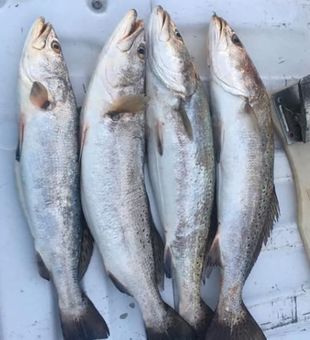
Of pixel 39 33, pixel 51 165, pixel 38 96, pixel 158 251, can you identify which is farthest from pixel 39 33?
pixel 158 251

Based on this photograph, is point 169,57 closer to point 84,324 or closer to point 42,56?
point 42,56

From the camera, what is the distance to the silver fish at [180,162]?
165 cm

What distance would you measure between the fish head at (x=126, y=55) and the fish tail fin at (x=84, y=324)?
0.50m

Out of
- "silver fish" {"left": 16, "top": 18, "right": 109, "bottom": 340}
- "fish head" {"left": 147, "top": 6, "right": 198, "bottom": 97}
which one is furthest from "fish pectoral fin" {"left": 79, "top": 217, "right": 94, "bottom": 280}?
"fish head" {"left": 147, "top": 6, "right": 198, "bottom": 97}

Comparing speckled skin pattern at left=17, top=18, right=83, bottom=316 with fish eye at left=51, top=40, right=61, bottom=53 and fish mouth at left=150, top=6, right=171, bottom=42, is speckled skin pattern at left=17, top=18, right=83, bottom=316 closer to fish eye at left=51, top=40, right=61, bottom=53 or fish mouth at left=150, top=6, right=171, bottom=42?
fish eye at left=51, top=40, right=61, bottom=53

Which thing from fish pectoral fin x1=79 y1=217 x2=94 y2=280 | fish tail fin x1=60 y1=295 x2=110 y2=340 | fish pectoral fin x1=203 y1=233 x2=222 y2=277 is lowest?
fish tail fin x1=60 y1=295 x2=110 y2=340

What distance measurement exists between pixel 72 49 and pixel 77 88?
10 cm

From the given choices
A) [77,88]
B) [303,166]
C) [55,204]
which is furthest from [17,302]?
Answer: [303,166]

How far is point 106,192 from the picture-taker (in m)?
1.57

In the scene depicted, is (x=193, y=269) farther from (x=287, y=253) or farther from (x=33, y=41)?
(x=33, y=41)

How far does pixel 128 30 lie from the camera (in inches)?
64.4

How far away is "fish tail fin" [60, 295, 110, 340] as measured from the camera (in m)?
1.56

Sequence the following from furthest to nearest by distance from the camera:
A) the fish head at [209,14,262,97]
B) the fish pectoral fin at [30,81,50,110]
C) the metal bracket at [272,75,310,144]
Answer: 1. the metal bracket at [272,75,310,144]
2. the fish head at [209,14,262,97]
3. the fish pectoral fin at [30,81,50,110]

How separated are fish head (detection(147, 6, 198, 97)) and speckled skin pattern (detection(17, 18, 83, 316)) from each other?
230mm
